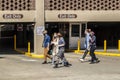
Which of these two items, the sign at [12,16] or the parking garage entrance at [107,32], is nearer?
the sign at [12,16]

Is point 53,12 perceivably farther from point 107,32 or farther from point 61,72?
point 107,32

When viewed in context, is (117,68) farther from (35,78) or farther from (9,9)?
(9,9)

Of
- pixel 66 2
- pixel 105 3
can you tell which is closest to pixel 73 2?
pixel 66 2

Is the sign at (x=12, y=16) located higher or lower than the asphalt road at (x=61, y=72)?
higher

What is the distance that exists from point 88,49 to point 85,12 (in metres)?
9.76

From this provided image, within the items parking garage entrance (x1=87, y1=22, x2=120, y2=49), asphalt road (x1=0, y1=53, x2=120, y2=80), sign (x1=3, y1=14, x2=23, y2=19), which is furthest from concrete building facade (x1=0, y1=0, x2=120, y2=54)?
parking garage entrance (x1=87, y1=22, x2=120, y2=49)

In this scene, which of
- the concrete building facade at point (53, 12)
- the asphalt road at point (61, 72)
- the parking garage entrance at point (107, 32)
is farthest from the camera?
the parking garage entrance at point (107, 32)

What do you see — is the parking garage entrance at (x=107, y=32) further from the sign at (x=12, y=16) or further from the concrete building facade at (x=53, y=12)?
the sign at (x=12, y=16)

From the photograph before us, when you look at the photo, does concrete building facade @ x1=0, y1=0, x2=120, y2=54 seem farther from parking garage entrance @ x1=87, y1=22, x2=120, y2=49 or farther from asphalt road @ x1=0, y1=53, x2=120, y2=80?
parking garage entrance @ x1=87, y1=22, x2=120, y2=49

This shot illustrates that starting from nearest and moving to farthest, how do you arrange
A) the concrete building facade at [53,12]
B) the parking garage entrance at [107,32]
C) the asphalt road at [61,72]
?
Result: the asphalt road at [61,72] < the concrete building facade at [53,12] < the parking garage entrance at [107,32]

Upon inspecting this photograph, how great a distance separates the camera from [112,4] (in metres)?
33.5

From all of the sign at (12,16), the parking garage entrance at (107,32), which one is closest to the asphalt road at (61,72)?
the sign at (12,16)

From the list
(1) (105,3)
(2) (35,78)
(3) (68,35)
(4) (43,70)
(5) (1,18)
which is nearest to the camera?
(2) (35,78)

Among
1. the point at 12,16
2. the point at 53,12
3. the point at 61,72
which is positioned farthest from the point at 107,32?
the point at 61,72
